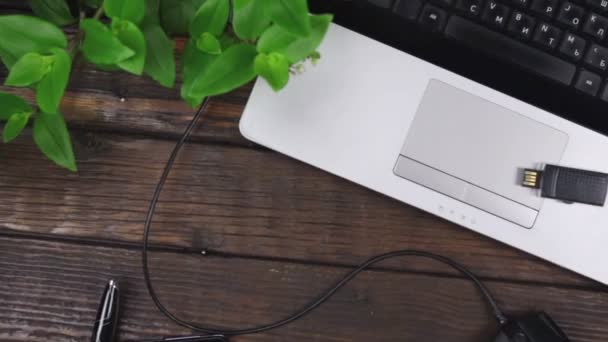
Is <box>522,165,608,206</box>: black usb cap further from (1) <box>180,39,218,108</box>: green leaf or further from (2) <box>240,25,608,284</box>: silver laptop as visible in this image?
(1) <box>180,39,218,108</box>: green leaf

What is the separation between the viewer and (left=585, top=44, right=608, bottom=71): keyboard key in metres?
0.39

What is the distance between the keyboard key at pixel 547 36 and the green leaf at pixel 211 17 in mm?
215

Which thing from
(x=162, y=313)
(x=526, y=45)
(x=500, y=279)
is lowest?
(x=162, y=313)

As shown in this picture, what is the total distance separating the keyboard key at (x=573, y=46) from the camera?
1.29 feet

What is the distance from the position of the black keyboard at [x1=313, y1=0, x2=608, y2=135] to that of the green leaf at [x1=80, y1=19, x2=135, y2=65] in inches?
6.8

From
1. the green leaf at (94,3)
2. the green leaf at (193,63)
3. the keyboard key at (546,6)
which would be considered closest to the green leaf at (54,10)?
the green leaf at (94,3)

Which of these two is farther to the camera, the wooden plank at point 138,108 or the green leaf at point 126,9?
the wooden plank at point 138,108

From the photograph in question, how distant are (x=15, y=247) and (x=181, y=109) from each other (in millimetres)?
176

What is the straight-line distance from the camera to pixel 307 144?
1.43 feet

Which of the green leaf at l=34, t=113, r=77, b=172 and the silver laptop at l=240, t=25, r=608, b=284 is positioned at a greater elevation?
the silver laptop at l=240, t=25, r=608, b=284

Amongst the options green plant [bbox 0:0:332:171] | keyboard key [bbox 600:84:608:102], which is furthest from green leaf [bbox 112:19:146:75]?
keyboard key [bbox 600:84:608:102]

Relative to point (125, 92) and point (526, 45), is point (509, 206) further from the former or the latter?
point (125, 92)

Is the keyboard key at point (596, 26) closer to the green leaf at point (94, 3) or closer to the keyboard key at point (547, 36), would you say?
the keyboard key at point (547, 36)

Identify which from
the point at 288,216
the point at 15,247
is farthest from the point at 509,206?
the point at 15,247
